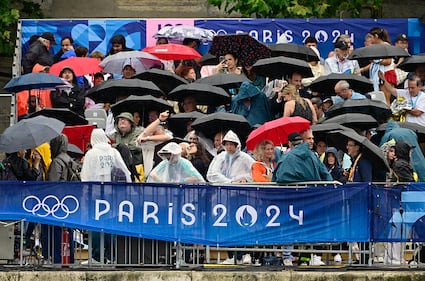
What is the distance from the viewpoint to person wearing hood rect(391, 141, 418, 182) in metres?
24.3

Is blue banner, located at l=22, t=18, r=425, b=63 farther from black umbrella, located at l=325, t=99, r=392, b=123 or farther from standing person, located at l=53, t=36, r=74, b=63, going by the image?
black umbrella, located at l=325, t=99, r=392, b=123

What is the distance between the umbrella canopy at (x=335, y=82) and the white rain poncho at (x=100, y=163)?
5.87m

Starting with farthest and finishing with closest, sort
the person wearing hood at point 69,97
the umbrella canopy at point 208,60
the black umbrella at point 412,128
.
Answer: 1. the umbrella canopy at point 208,60
2. the person wearing hood at point 69,97
3. the black umbrella at point 412,128

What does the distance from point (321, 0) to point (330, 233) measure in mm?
14045

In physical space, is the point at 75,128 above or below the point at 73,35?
below

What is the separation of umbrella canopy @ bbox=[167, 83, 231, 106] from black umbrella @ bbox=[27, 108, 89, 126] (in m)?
1.59

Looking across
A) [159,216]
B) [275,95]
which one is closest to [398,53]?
[275,95]

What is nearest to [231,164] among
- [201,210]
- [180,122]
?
[201,210]

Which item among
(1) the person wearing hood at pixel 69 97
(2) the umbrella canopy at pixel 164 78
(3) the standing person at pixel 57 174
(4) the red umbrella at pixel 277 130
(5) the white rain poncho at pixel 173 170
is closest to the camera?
(3) the standing person at pixel 57 174

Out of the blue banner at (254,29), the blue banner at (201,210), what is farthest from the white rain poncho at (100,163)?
the blue banner at (254,29)

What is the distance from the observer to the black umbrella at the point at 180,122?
27359 millimetres

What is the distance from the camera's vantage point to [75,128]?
89.8 ft

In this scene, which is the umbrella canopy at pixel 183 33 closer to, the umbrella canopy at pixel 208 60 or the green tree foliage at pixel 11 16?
the umbrella canopy at pixel 208 60

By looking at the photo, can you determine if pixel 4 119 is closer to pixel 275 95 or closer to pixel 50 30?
pixel 50 30
